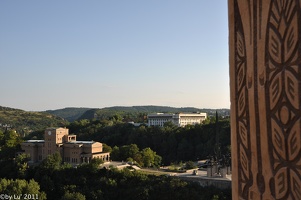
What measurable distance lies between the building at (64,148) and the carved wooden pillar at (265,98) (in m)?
27.1

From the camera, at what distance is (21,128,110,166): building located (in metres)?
29.8

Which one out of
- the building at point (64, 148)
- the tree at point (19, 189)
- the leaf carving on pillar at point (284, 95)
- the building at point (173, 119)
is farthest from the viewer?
the building at point (173, 119)

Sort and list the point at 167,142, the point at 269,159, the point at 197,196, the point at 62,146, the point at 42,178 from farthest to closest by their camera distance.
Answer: the point at 167,142
the point at 62,146
the point at 42,178
the point at 197,196
the point at 269,159

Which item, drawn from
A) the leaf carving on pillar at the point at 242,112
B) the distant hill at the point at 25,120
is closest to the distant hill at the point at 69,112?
the distant hill at the point at 25,120

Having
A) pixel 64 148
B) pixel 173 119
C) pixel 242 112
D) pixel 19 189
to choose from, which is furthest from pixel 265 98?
pixel 173 119

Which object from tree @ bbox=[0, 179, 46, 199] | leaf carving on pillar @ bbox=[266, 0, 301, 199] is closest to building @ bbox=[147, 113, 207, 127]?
tree @ bbox=[0, 179, 46, 199]

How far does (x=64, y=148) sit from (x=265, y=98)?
3033cm

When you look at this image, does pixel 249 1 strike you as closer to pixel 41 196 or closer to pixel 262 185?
pixel 262 185

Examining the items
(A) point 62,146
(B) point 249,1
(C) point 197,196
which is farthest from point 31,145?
(B) point 249,1

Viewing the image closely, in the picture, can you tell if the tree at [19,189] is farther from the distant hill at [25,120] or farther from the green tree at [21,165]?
the distant hill at [25,120]

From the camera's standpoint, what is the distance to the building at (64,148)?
1174 inches

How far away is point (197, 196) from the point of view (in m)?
17.3

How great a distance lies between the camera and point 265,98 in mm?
→ 2633

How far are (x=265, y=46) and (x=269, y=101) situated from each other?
41 centimetres
